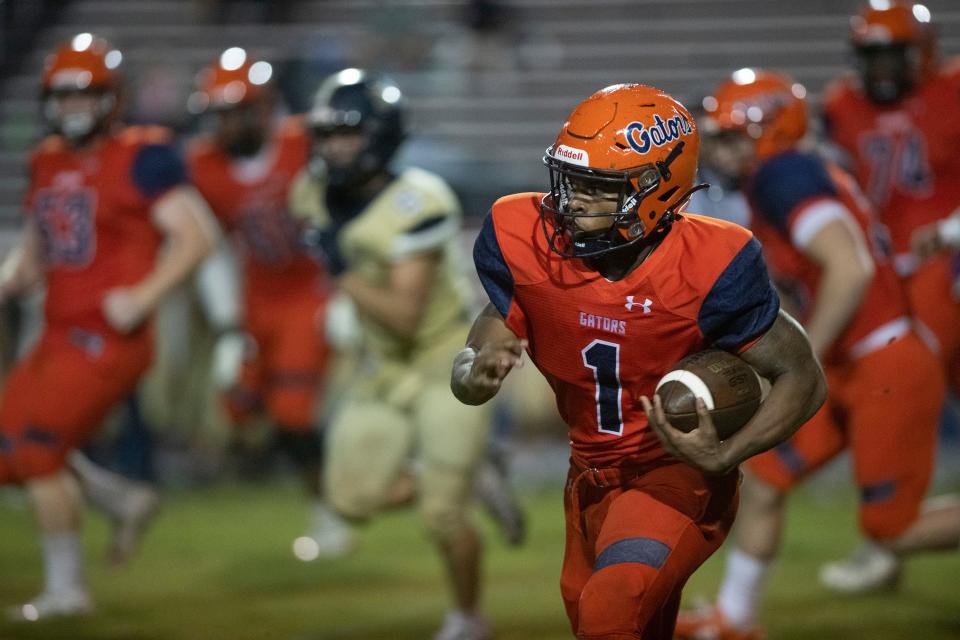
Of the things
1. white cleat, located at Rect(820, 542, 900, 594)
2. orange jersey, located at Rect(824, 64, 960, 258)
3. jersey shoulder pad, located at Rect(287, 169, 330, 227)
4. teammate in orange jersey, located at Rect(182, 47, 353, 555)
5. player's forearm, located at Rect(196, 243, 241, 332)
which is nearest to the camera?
jersey shoulder pad, located at Rect(287, 169, 330, 227)

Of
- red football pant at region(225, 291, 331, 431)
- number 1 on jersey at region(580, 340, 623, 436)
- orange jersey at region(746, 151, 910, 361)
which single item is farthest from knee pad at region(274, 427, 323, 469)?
number 1 on jersey at region(580, 340, 623, 436)

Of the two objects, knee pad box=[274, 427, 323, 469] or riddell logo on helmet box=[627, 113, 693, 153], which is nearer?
riddell logo on helmet box=[627, 113, 693, 153]

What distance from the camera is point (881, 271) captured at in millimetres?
4512

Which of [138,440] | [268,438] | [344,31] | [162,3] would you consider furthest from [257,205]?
[162,3]

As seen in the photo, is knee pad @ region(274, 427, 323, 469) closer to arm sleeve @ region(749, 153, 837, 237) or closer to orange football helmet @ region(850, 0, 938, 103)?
arm sleeve @ region(749, 153, 837, 237)

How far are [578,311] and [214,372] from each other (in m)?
4.80

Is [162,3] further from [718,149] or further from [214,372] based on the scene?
[718,149]

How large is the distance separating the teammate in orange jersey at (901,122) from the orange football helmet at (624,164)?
2.51 meters

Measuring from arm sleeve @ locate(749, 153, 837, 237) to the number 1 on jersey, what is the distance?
1361 mm

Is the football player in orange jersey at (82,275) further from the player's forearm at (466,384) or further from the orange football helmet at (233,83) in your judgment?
the player's forearm at (466,384)

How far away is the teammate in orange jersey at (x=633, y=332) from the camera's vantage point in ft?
9.96

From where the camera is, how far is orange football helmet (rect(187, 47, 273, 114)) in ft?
20.9

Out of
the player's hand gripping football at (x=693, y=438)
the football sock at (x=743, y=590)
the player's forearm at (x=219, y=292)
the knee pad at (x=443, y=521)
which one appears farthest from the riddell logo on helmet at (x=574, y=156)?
the player's forearm at (x=219, y=292)

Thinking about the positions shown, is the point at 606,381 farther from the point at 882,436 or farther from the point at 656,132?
the point at 882,436
